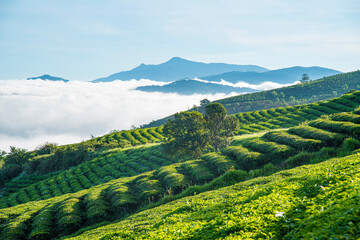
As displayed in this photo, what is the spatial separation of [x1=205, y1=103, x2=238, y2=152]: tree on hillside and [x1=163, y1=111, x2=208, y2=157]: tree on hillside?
1731mm

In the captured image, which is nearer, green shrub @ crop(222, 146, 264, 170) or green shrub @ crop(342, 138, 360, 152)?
green shrub @ crop(342, 138, 360, 152)

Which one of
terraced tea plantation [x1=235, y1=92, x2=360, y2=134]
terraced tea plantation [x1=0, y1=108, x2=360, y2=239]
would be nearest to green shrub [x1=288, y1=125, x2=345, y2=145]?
terraced tea plantation [x1=0, y1=108, x2=360, y2=239]

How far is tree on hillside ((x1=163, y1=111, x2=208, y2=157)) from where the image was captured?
5944 centimetres

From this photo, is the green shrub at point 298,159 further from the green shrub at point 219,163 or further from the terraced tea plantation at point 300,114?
the terraced tea plantation at point 300,114

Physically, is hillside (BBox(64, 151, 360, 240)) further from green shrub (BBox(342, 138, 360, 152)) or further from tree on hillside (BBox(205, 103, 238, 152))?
tree on hillside (BBox(205, 103, 238, 152))

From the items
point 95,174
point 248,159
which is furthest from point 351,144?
point 95,174

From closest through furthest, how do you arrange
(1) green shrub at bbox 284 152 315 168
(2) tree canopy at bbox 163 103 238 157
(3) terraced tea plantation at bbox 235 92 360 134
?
(1) green shrub at bbox 284 152 315 168 → (2) tree canopy at bbox 163 103 238 157 → (3) terraced tea plantation at bbox 235 92 360 134

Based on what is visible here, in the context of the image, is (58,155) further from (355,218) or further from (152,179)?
(355,218)

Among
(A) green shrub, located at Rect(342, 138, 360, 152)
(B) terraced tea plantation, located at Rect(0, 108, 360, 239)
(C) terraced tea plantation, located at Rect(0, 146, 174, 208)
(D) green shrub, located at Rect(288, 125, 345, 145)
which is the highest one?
(D) green shrub, located at Rect(288, 125, 345, 145)

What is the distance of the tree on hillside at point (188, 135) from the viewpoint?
59438 millimetres

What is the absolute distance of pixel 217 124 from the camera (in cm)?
5934

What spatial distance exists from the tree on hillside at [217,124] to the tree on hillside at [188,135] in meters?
1.73

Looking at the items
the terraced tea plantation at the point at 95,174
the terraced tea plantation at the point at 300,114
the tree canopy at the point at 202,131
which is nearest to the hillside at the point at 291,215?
the tree canopy at the point at 202,131

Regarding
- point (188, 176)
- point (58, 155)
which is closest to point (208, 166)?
point (188, 176)
